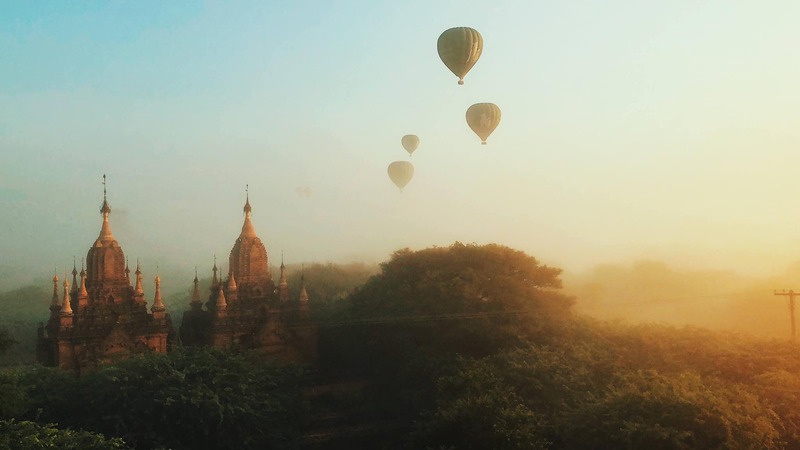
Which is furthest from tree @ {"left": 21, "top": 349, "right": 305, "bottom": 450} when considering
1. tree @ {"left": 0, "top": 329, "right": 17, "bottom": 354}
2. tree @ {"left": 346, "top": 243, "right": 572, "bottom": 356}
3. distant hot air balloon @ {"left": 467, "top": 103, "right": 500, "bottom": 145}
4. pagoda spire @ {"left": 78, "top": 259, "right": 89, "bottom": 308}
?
distant hot air balloon @ {"left": 467, "top": 103, "right": 500, "bottom": 145}

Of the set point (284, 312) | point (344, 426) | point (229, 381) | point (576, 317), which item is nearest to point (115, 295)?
point (284, 312)

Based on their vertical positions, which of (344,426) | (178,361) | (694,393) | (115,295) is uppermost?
(115,295)

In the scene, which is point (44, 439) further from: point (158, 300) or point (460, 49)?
point (460, 49)

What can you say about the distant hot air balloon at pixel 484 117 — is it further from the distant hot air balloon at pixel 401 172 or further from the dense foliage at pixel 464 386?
the distant hot air balloon at pixel 401 172

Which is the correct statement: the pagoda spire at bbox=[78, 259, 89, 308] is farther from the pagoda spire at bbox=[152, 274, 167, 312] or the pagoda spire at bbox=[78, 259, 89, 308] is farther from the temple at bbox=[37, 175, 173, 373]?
the pagoda spire at bbox=[152, 274, 167, 312]

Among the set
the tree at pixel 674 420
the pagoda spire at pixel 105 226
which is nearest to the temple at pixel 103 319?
the pagoda spire at pixel 105 226

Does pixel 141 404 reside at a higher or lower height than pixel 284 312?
lower

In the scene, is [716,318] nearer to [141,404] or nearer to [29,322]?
[141,404]
